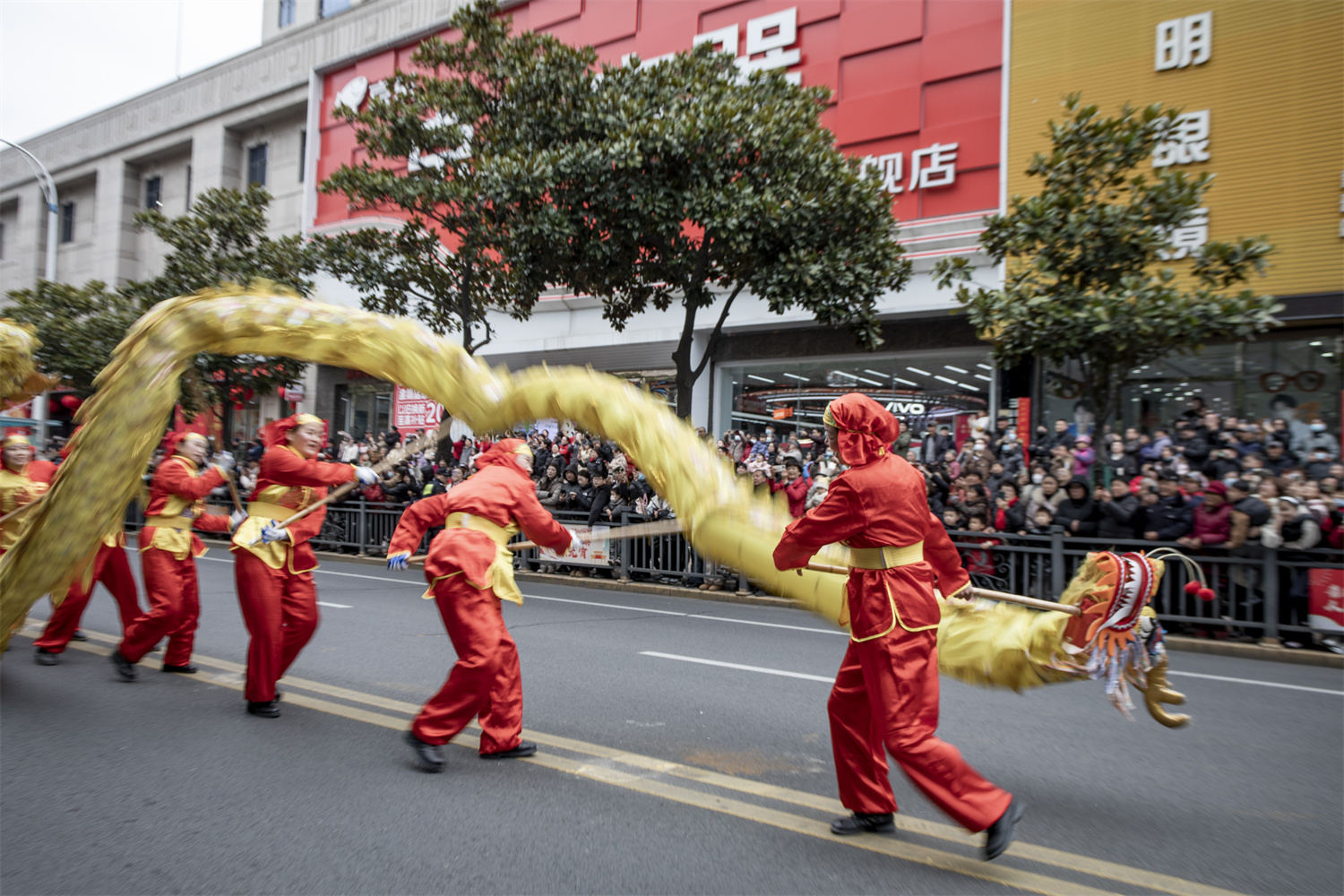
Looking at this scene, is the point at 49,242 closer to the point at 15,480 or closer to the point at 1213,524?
the point at 15,480

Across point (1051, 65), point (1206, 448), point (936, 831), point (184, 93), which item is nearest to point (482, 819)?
point (936, 831)

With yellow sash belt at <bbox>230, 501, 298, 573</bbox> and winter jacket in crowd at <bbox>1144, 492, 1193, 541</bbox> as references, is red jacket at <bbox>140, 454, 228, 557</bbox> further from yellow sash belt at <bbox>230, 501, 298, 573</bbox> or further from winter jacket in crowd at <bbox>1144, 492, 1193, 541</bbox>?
winter jacket in crowd at <bbox>1144, 492, 1193, 541</bbox>

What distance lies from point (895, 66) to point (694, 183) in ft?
24.6

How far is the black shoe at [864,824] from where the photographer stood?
3.43 metres

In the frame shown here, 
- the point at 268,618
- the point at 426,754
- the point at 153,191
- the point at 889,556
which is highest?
the point at 153,191

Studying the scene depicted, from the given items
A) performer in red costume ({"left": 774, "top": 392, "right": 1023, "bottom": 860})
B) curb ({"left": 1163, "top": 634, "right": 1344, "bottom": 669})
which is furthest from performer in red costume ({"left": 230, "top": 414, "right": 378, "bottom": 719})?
curb ({"left": 1163, "top": 634, "right": 1344, "bottom": 669})

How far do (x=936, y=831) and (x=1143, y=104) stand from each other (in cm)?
1326

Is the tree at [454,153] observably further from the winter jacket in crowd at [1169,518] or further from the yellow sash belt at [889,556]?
the yellow sash belt at [889,556]

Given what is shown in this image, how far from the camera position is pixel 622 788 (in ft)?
12.8

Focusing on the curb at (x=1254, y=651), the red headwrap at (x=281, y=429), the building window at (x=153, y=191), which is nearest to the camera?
the red headwrap at (x=281, y=429)

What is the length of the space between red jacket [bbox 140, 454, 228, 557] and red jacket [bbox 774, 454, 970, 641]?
432 centimetres

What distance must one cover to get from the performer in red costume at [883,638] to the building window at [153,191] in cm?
3348

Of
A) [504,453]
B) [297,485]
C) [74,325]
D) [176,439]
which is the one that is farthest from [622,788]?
[74,325]

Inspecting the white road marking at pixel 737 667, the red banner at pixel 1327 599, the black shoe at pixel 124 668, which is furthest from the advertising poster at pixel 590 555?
the red banner at pixel 1327 599
